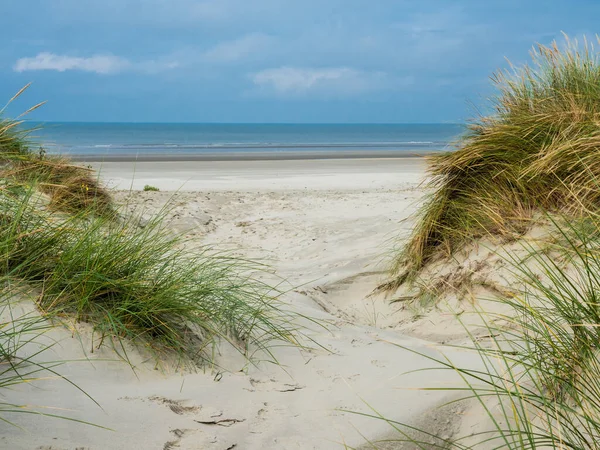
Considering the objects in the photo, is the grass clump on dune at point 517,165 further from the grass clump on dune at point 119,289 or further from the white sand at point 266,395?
the grass clump on dune at point 119,289

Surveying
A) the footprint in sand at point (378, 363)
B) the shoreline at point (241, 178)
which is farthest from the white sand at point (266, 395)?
the shoreline at point (241, 178)

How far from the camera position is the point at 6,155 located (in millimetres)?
4051

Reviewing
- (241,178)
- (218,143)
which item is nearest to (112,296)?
(241,178)

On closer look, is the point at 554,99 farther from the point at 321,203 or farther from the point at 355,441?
the point at 321,203

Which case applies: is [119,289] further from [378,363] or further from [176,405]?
[378,363]

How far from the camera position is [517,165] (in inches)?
182

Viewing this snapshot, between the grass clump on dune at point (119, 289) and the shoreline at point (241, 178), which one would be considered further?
the shoreline at point (241, 178)

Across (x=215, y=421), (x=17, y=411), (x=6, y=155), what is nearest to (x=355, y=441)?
(x=215, y=421)

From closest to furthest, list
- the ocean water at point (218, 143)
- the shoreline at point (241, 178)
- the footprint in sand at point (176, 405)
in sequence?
the footprint in sand at point (176, 405) → the shoreline at point (241, 178) → the ocean water at point (218, 143)

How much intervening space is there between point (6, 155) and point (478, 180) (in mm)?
3378

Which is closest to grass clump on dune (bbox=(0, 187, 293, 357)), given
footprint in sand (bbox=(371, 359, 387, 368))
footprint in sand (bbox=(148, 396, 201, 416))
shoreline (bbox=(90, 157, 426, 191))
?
footprint in sand (bbox=(148, 396, 201, 416))

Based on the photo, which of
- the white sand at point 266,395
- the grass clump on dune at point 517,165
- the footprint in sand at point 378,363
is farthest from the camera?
the grass clump on dune at point 517,165

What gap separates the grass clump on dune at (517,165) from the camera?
4.29 metres

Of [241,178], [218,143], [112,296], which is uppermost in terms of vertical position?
[218,143]
